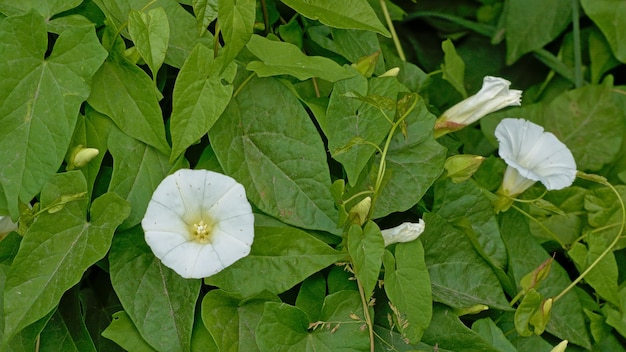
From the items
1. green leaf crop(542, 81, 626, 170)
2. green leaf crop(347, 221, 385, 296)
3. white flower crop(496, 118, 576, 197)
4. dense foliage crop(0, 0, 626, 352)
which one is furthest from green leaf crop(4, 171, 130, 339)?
green leaf crop(542, 81, 626, 170)

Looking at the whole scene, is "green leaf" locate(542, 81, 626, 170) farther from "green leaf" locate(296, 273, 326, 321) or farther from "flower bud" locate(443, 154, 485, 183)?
"green leaf" locate(296, 273, 326, 321)

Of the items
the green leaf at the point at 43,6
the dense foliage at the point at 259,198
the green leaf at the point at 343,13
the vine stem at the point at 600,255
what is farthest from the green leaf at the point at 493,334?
the green leaf at the point at 43,6

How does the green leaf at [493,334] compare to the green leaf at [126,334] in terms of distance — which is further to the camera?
the green leaf at [493,334]

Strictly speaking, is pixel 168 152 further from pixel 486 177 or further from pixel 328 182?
pixel 486 177

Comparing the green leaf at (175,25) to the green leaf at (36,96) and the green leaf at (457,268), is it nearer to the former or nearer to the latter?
the green leaf at (36,96)

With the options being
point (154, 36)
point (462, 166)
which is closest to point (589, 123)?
point (462, 166)

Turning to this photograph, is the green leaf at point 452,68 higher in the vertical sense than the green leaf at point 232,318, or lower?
higher

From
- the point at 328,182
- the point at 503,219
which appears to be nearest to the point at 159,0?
the point at 328,182
